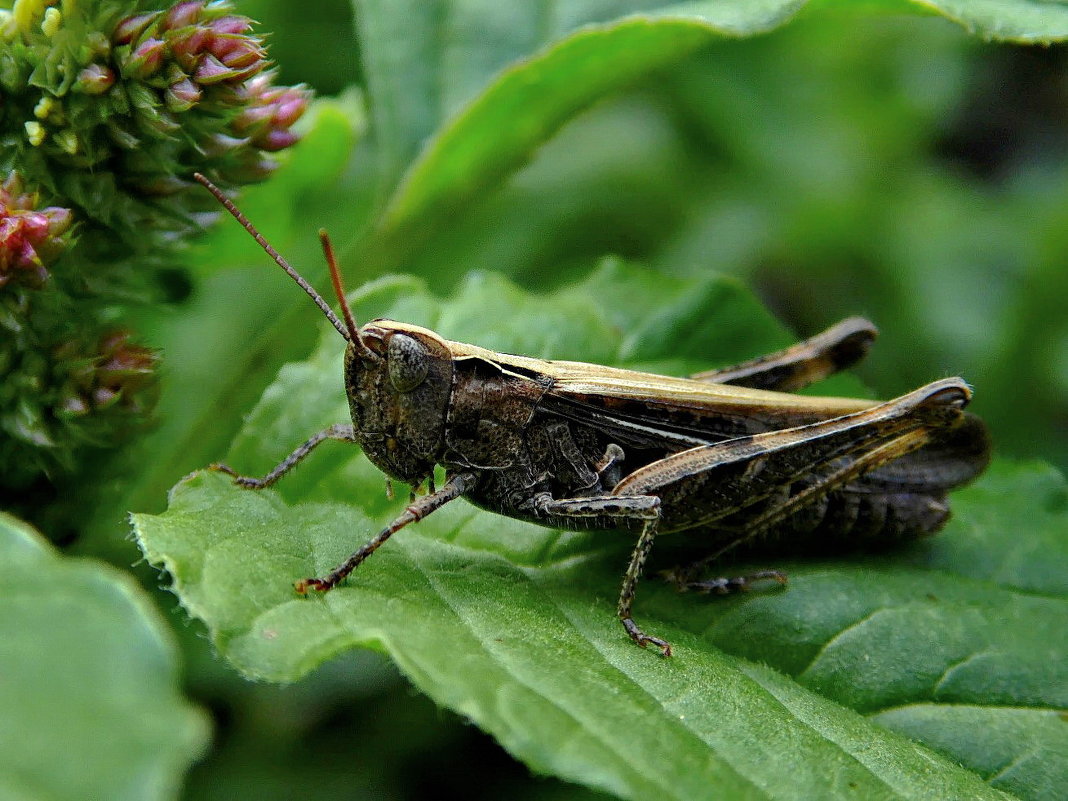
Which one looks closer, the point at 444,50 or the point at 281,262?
the point at 281,262

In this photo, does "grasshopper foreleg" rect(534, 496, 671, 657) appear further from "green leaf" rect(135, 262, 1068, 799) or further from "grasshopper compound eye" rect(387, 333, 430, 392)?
"grasshopper compound eye" rect(387, 333, 430, 392)

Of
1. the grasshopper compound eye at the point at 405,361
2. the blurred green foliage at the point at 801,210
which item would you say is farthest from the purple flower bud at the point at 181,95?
the blurred green foliage at the point at 801,210

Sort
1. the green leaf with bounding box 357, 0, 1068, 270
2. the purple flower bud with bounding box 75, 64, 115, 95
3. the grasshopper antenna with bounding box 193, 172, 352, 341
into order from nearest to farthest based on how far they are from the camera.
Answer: the purple flower bud with bounding box 75, 64, 115, 95 → the grasshopper antenna with bounding box 193, 172, 352, 341 → the green leaf with bounding box 357, 0, 1068, 270

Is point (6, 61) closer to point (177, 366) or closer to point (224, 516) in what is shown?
point (224, 516)

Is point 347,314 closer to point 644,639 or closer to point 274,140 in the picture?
point 274,140

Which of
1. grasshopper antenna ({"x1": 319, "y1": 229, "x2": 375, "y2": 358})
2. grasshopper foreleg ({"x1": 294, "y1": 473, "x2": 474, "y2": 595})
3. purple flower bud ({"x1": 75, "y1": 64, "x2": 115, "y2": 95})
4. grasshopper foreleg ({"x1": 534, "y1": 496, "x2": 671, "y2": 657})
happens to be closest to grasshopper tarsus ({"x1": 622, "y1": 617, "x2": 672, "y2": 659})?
grasshopper foreleg ({"x1": 534, "y1": 496, "x2": 671, "y2": 657})

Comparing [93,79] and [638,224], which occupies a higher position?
[93,79]

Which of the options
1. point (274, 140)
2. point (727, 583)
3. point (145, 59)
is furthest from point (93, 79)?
point (727, 583)

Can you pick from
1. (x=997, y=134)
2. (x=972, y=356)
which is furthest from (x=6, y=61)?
(x=997, y=134)
